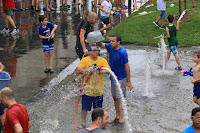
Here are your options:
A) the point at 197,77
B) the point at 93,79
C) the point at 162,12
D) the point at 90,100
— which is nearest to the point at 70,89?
the point at 90,100

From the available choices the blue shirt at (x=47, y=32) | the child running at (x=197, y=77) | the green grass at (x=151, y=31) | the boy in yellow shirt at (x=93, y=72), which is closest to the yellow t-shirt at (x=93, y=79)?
the boy in yellow shirt at (x=93, y=72)

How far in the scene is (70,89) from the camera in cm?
902

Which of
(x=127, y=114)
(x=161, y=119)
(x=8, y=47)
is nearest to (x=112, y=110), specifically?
(x=127, y=114)

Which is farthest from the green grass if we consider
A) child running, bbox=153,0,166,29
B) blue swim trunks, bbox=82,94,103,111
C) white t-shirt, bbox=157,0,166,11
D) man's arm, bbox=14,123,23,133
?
man's arm, bbox=14,123,23,133

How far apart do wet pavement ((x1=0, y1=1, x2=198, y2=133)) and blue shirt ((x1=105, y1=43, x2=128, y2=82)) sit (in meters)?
0.94

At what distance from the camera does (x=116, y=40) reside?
21.9ft

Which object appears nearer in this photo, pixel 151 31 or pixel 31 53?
pixel 31 53

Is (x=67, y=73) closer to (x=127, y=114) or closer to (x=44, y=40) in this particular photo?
(x=44, y=40)

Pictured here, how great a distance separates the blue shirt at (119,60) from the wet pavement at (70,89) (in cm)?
94

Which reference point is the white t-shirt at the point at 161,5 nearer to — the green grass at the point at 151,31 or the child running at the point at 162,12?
the child running at the point at 162,12

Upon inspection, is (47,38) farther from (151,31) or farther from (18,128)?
(151,31)

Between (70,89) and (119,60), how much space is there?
8.53 ft

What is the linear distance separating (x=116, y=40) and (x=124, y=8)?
17.2m

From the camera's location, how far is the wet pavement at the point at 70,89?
23.0 feet
